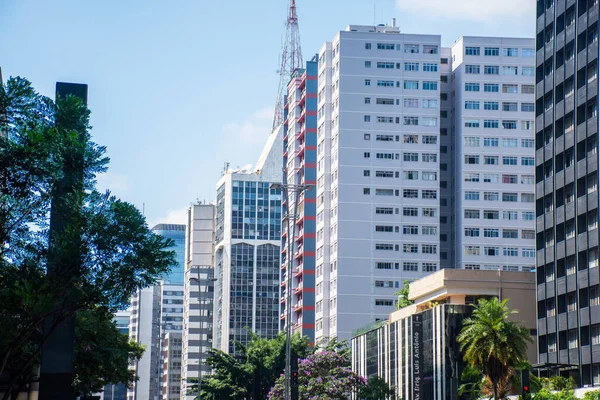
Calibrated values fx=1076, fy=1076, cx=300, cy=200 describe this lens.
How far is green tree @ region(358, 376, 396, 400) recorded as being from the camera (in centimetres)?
9831

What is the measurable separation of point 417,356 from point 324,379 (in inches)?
330

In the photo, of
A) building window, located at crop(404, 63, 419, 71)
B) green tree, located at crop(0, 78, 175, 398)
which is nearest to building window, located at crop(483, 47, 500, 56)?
building window, located at crop(404, 63, 419, 71)

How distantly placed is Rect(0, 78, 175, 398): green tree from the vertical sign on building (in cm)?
6414

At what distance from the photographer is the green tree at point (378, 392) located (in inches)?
3871

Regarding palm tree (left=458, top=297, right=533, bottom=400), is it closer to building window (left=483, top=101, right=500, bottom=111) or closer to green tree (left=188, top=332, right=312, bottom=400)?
green tree (left=188, top=332, right=312, bottom=400)

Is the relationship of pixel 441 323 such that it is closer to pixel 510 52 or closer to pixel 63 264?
pixel 63 264

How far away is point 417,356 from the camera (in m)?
93.8

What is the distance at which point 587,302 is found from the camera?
80938mm

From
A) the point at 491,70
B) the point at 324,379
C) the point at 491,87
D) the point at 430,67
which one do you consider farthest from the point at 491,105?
the point at 324,379

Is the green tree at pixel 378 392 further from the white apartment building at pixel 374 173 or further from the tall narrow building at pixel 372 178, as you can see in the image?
the white apartment building at pixel 374 173

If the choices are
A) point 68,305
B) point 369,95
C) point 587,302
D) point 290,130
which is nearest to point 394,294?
point 369,95

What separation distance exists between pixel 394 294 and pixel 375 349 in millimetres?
27844

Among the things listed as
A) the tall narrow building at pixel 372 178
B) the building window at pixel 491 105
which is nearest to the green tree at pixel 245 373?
the tall narrow building at pixel 372 178

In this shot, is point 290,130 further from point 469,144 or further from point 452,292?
point 452,292
